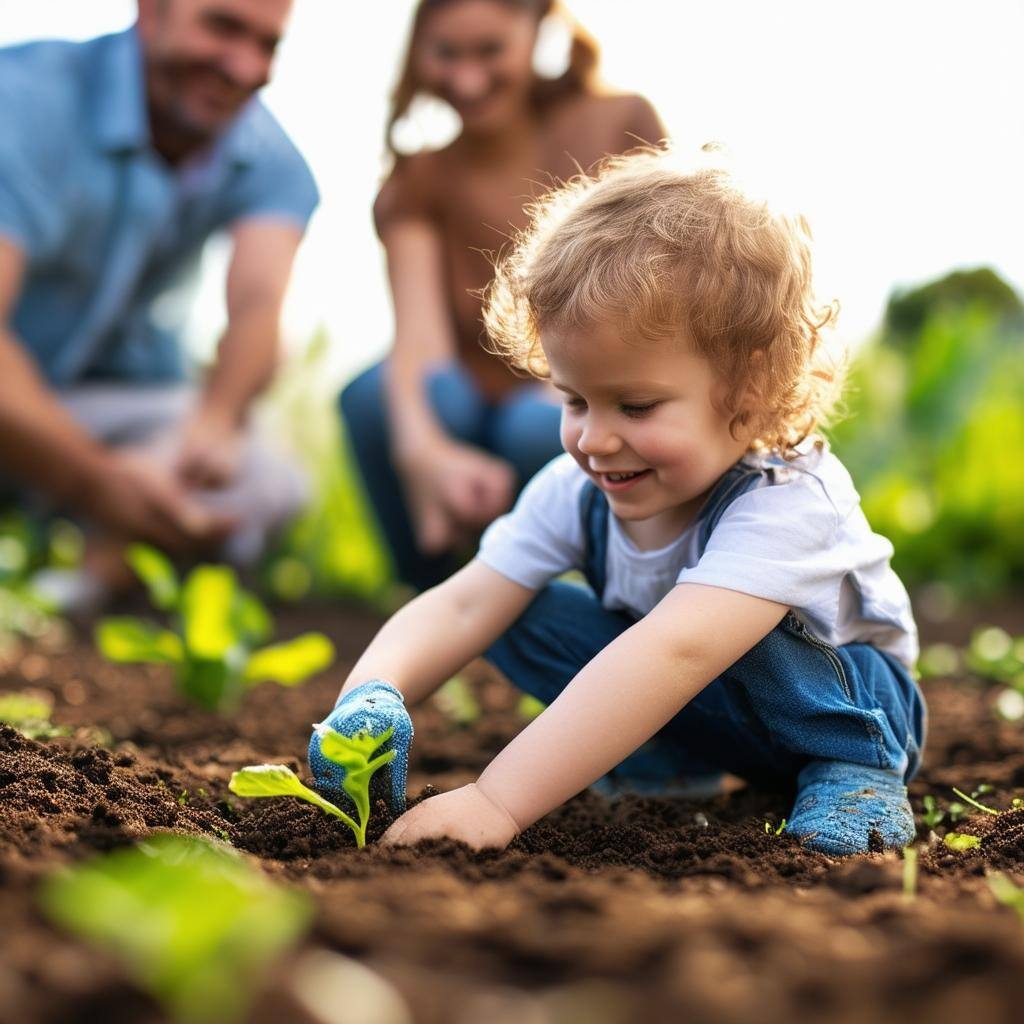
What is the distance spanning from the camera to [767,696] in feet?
5.16

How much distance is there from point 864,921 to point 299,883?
1.70 ft

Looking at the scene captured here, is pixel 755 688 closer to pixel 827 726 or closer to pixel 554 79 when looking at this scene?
pixel 827 726

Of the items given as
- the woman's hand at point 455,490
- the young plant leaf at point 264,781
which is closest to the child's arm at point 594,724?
the young plant leaf at point 264,781

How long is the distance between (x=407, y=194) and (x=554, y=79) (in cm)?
52

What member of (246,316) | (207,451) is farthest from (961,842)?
(246,316)

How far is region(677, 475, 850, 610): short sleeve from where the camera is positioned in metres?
1.43

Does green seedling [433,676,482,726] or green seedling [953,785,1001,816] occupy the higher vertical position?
green seedling [953,785,1001,816]

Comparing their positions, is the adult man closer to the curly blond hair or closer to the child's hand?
the curly blond hair

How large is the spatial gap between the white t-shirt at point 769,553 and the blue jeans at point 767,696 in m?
0.04

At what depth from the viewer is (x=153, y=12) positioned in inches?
138

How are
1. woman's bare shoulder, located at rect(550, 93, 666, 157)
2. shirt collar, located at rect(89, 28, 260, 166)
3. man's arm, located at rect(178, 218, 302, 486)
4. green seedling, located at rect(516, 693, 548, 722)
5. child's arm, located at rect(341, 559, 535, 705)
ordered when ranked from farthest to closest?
1. man's arm, located at rect(178, 218, 302, 486)
2. shirt collar, located at rect(89, 28, 260, 166)
3. woman's bare shoulder, located at rect(550, 93, 666, 157)
4. green seedling, located at rect(516, 693, 548, 722)
5. child's arm, located at rect(341, 559, 535, 705)

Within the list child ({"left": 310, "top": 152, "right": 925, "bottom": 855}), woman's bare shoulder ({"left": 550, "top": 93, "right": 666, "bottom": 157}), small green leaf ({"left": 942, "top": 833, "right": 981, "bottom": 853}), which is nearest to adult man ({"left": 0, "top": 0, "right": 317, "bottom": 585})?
woman's bare shoulder ({"left": 550, "top": 93, "right": 666, "bottom": 157})

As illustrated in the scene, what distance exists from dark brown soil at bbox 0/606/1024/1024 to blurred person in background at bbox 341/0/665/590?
1301 mm

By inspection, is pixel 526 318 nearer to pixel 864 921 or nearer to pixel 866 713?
pixel 866 713
